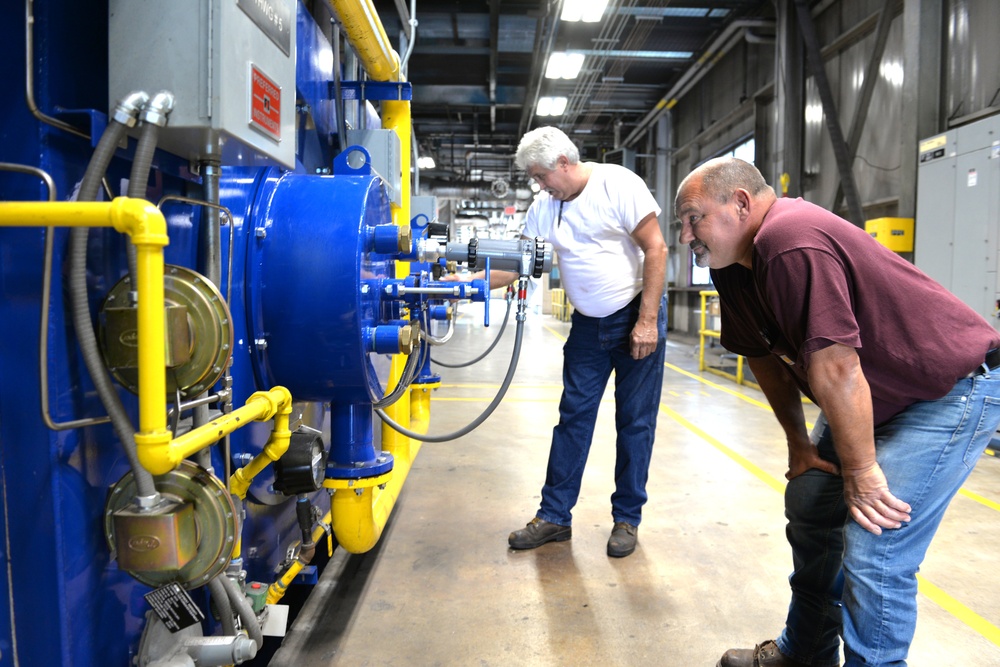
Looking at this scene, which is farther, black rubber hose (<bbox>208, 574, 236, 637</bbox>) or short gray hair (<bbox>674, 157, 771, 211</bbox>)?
short gray hair (<bbox>674, 157, 771, 211</bbox>)

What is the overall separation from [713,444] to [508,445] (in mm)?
1228

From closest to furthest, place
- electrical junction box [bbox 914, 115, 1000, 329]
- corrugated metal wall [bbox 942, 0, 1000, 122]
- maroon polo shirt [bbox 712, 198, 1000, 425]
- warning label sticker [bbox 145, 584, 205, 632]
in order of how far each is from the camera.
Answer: warning label sticker [bbox 145, 584, 205, 632], maroon polo shirt [bbox 712, 198, 1000, 425], electrical junction box [bbox 914, 115, 1000, 329], corrugated metal wall [bbox 942, 0, 1000, 122]

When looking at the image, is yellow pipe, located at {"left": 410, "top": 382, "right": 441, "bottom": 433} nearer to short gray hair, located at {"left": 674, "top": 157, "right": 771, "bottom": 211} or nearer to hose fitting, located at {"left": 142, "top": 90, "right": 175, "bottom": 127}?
short gray hair, located at {"left": 674, "top": 157, "right": 771, "bottom": 211}

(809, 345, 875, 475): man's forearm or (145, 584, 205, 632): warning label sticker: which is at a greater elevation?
(809, 345, 875, 475): man's forearm

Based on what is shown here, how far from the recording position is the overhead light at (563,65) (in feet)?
27.3

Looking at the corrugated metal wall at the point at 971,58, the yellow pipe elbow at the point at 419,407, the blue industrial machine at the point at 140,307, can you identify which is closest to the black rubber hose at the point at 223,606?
the blue industrial machine at the point at 140,307

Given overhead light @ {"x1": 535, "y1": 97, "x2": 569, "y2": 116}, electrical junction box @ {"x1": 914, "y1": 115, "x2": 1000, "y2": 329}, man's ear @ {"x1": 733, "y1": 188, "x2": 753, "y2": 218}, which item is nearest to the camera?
man's ear @ {"x1": 733, "y1": 188, "x2": 753, "y2": 218}

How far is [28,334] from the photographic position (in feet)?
2.92

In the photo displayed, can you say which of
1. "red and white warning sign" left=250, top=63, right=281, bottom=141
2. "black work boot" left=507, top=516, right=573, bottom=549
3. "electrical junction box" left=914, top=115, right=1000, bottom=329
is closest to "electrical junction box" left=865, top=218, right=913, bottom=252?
"electrical junction box" left=914, top=115, right=1000, bottom=329

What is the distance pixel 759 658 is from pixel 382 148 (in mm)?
1861

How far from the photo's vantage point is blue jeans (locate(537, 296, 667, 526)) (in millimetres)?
2285

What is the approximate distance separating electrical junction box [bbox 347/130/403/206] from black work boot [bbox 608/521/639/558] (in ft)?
4.64

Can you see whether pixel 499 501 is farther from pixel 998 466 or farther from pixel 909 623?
pixel 998 466

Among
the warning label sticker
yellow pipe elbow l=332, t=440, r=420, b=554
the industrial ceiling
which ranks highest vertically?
the industrial ceiling
